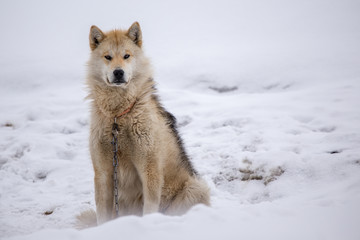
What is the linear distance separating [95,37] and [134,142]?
1.61 meters

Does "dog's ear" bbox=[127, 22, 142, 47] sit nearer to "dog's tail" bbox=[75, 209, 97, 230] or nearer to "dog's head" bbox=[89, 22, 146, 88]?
"dog's head" bbox=[89, 22, 146, 88]

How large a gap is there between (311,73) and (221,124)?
5563 mm

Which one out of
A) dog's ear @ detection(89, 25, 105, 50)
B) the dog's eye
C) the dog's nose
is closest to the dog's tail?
the dog's nose

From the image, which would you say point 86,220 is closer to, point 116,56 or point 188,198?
point 188,198

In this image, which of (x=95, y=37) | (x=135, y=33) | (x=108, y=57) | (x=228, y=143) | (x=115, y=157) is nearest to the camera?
(x=115, y=157)

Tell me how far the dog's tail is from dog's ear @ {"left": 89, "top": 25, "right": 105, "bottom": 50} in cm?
225

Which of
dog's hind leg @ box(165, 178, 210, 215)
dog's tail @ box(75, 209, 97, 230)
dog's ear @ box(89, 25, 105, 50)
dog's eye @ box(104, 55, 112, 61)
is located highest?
dog's ear @ box(89, 25, 105, 50)

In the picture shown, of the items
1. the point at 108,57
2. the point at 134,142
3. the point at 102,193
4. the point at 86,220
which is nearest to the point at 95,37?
the point at 108,57

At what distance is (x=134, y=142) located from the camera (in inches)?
126

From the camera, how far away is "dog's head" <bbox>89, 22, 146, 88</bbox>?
3.42 metres

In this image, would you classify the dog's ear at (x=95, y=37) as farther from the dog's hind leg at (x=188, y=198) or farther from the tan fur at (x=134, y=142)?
the dog's hind leg at (x=188, y=198)

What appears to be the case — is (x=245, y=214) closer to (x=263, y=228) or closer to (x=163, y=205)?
(x=263, y=228)

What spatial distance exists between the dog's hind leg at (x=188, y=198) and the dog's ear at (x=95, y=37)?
88.4 inches

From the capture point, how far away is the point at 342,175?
12.1 feet
